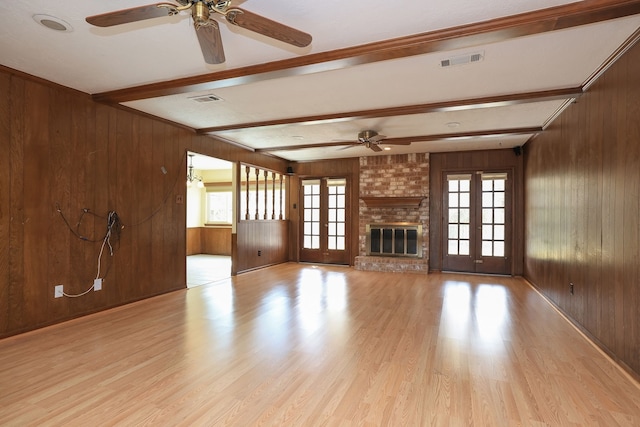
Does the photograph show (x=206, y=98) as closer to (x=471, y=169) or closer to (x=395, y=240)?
(x=395, y=240)

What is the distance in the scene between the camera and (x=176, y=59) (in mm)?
3059

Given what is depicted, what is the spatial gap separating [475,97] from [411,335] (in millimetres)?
2786

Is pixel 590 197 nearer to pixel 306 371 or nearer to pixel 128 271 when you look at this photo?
pixel 306 371

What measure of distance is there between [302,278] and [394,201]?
8.74 ft

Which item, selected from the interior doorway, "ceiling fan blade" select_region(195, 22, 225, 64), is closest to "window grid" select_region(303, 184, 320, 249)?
the interior doorway

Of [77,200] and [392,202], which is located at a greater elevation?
[392,202]

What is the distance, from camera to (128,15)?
2.01 m

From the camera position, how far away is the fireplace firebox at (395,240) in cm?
735

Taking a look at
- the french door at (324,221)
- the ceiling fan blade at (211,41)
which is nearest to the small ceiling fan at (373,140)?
the french door at (324,221)

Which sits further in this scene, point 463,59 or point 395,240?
point 395,240

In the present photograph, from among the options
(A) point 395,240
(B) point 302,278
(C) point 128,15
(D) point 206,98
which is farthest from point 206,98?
(A) point 395,240

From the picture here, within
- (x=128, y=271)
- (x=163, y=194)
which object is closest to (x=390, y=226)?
(x=163, y=194)

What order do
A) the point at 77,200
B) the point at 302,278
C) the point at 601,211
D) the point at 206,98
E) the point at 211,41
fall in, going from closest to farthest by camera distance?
the point at 211,41, the point at 601,211, the point at 77,200, the point at 206,98, the point at 302,278

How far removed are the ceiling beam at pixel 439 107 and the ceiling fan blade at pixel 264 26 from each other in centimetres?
240
